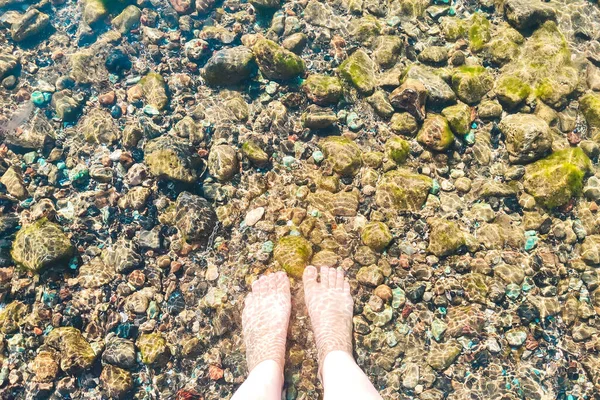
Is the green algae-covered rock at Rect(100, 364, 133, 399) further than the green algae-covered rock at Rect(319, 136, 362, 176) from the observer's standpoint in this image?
No

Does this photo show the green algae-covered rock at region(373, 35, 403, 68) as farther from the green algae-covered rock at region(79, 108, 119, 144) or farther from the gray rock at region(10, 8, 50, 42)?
the gray rock at region(10, 8, 50, 42)

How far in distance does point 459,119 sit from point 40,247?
606 cm

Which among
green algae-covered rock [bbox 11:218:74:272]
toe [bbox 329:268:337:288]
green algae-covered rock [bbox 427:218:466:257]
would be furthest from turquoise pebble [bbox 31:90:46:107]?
green algae-covered rock [bbox 427:218:466:257]

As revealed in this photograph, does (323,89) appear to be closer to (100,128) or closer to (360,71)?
(360,71)

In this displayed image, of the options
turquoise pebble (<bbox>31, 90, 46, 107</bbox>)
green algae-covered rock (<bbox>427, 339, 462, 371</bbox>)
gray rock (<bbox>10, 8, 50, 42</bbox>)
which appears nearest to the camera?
green algae-covered rock (<bbox>427, 339, 462, 371</bbox>)

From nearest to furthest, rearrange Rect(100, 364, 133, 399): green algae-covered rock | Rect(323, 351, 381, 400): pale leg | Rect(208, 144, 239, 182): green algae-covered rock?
Rect(323, 351, 381, 400): pale leg, Rect(100, 364, 133, 399): green algae-covered rock, Rect(208, 144, 239, 182): green algae-covered rock

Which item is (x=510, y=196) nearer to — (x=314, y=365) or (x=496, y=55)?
(x=496, y=55)

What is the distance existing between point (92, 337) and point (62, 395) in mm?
708

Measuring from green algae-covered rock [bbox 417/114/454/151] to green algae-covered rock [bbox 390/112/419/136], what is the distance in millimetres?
149

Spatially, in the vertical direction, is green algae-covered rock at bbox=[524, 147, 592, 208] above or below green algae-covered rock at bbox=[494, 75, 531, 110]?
below

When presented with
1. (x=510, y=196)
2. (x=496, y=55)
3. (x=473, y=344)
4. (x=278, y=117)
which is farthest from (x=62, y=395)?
(x=496, y=55)

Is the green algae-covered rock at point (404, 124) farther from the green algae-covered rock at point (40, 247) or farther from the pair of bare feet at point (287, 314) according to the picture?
the green algae-covered rock at point (40, 247)

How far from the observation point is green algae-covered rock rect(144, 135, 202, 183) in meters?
5.16

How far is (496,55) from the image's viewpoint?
557 centimetres
